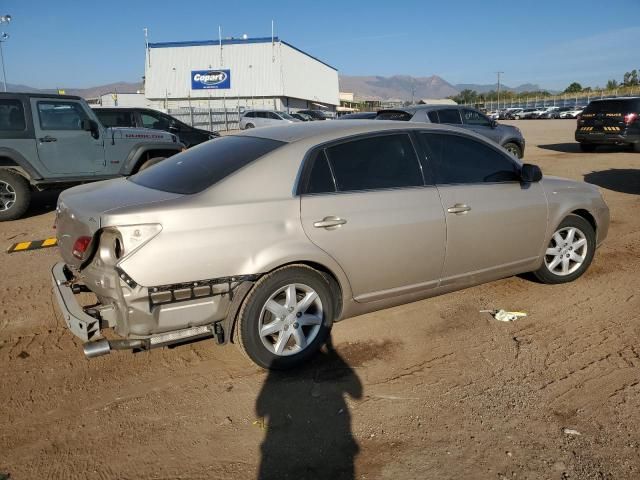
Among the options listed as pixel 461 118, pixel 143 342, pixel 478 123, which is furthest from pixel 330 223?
pixel 478 123

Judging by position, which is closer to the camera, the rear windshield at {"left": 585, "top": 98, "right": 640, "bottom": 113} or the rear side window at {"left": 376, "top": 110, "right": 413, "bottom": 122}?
the rear side window at {"left": 376, "top": 110, "right": 413, "bottom": 122}

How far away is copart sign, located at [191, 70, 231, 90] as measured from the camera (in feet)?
182

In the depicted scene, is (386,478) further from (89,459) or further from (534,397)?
(89,459)

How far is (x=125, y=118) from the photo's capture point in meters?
12.9

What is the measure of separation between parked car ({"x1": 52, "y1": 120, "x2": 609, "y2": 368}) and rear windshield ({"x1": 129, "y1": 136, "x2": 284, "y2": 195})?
0.02 meters

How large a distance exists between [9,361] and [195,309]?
160 centimetres

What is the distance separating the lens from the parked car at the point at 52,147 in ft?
25.9

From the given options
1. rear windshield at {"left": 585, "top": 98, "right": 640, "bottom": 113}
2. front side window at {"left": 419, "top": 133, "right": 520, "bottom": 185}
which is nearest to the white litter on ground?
front side window at {"left": 419, "top": 133, "right": 520, "bottom": 185}

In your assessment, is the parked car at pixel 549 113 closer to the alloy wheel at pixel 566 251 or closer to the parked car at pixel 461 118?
the parked car at pixel 461 118

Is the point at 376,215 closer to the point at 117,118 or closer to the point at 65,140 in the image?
the point at 65,140

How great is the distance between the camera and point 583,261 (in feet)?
16.3

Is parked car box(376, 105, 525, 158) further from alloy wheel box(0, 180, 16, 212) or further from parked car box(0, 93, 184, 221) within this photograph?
alloy wheel box(0, 180, 16, 212)

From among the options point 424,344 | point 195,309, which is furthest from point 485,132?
point 195,309

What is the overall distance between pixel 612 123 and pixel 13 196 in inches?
641
